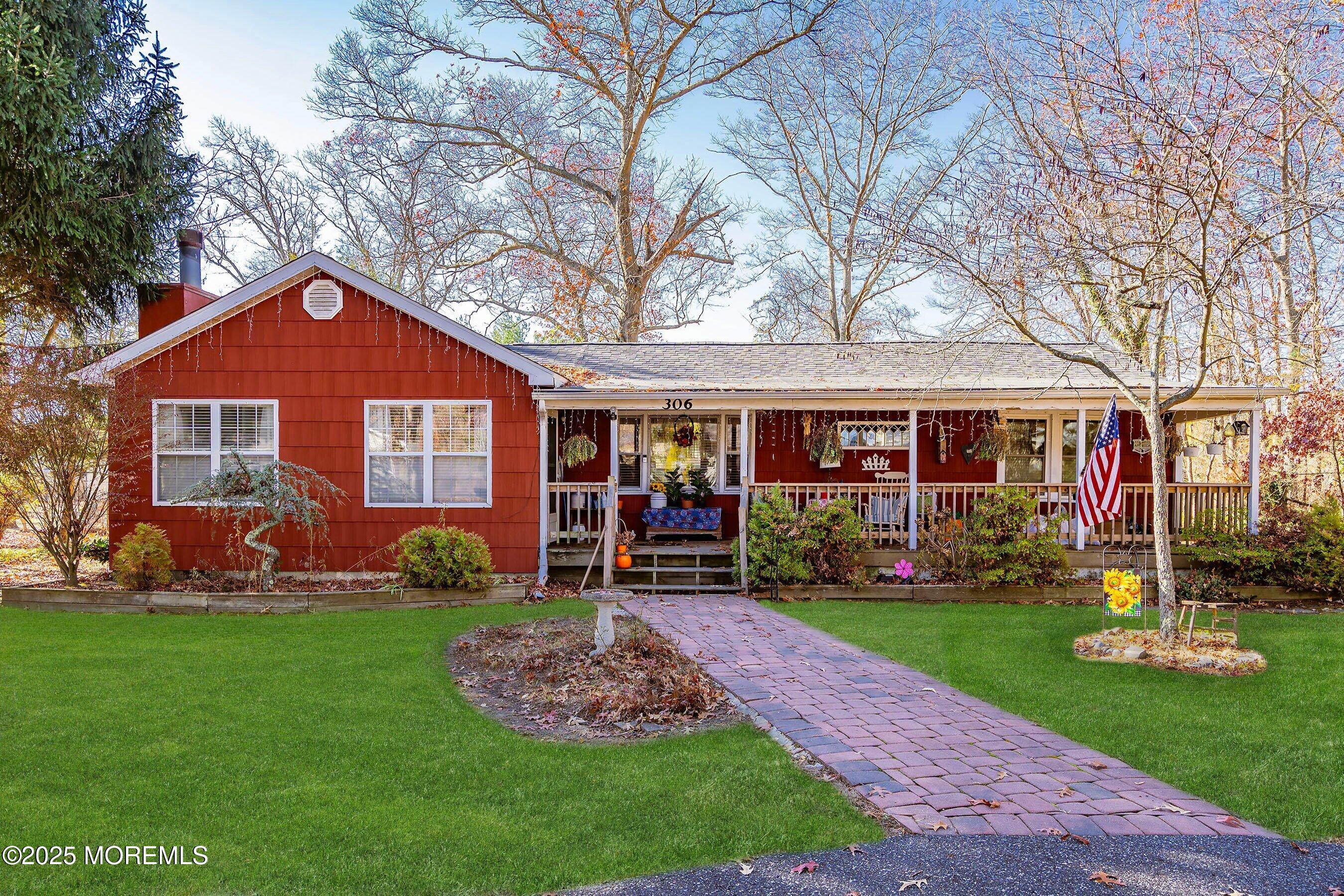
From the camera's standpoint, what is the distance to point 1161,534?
7770mm

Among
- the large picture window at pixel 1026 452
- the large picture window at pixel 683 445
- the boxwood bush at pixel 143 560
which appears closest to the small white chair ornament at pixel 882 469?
the large picture window at pixel 1026 452

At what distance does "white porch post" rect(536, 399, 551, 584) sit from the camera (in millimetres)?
11414

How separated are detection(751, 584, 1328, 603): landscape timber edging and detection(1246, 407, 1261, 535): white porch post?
1010mm

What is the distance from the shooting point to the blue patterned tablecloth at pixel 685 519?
12586mm

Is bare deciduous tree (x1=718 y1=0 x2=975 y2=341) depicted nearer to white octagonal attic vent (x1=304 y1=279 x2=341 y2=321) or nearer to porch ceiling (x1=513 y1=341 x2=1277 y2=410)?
porch ceiling (x1=513 y1=341 x2=1277 y2=410)

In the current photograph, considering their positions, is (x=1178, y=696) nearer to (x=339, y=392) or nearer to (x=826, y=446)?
(x=826, y=446)

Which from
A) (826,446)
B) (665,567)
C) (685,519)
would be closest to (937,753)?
(665,567)

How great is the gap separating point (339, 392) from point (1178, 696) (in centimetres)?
1062

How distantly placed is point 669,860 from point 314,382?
386 inches

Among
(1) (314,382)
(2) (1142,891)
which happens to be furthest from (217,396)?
(2) (1142,891)

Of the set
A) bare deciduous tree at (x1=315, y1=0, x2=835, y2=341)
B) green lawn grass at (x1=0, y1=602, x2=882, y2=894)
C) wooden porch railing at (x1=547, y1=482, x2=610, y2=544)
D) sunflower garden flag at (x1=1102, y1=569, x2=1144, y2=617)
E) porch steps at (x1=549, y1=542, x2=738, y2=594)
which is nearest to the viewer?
green lawn grass at (x1=0, y1=602, x2=882, y2=894)

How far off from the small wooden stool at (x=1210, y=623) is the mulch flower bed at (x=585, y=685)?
4576 mm

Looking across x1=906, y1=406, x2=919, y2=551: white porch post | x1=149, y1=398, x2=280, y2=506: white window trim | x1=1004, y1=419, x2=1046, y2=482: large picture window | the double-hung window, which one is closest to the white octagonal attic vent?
x1=149, y1=398, x2=280, y2=506: white window trim

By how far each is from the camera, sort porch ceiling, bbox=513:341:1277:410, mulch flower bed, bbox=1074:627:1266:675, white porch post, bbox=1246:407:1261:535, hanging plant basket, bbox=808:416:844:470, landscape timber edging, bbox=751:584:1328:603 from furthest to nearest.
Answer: hanging plant basket, bbox=808:416:844:470 < porch ceiling, bbox=513:341:1277:410 < white porch post, bbox=1246:407:1261:535 < landscape timber edging, bbox=751:584:1328:603 < mulch flower bed, bbox=1074:627:1266:675
